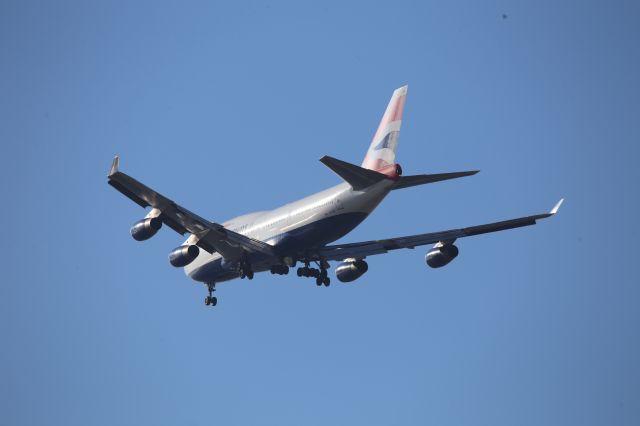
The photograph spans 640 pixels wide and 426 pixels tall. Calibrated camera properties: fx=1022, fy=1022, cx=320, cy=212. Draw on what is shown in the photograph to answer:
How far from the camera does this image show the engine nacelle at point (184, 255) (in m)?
51.2

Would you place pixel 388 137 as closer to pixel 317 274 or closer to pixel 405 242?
pixel 405 242

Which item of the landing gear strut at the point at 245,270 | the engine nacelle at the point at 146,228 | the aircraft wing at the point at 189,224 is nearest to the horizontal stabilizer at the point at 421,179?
the aircraft wing at the point at 189,224

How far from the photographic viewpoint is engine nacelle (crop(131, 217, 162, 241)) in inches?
1925

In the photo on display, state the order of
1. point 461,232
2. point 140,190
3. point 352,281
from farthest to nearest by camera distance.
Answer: point 352,281 < point 461,232 < point 140,190

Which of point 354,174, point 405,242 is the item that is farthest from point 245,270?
point 354,174

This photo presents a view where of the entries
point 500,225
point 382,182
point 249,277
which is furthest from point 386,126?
point 249,277

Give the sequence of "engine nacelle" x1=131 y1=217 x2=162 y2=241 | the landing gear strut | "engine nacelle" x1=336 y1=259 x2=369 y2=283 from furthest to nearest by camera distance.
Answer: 1. "engine nacelle" x1=336 y1=259 x2=369 y2=283
2. the landing gear strut
3. "engine nacelle" x1=131 y1=217 x2=162 y2=241

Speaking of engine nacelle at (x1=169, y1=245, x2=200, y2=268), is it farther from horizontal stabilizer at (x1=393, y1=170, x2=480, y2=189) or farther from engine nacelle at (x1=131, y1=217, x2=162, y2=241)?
horizontal stabilizer at (x1=393, y1=170, x2=480, y2=189)

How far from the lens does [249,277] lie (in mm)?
52250

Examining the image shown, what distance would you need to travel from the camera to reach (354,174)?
152 ft

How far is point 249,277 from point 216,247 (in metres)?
2.29

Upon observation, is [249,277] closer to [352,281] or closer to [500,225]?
[352,281]

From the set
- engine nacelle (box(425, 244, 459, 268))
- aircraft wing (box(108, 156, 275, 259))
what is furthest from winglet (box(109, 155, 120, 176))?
engine nacelle (box(425, 244, 459, 268))

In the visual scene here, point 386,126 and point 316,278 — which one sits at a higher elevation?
point 386,126
